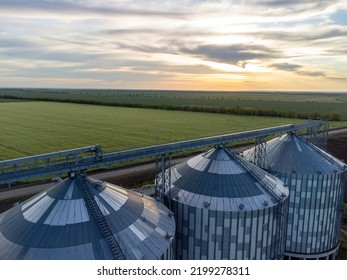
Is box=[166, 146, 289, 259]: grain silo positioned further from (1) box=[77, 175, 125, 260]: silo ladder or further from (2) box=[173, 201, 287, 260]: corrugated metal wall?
(1) box=[77, 175, 125, 260]: silo ladder

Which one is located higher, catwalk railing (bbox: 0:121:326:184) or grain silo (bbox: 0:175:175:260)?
catwalk railing (bbox: 0:121:326:184)

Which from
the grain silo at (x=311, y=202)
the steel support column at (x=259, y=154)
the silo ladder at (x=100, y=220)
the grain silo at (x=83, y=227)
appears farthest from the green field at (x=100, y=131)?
the silo ladder at (x=100, y=220)

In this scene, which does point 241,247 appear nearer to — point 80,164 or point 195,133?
point 80,164

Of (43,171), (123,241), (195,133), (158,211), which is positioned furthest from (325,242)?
(195,133)

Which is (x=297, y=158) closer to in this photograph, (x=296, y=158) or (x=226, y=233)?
(x=296, y=158)

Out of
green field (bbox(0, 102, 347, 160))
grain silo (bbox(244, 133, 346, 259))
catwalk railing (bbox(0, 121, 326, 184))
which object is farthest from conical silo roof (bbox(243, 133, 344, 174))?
green field (bbox(0, 102, 347, 160))

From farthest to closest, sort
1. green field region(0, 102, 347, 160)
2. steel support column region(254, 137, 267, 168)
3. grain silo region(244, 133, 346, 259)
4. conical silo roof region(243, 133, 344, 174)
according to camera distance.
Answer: green field region(0, 102, 347, 160)
steel support column region(254, 137, 267, 168)
conical silo roof region(243, 133, 344, 174)
grain silo region(244, 133, 346, 259)
